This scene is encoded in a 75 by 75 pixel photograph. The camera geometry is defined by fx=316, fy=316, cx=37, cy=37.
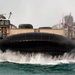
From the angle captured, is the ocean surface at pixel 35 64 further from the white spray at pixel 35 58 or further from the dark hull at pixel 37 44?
Answer: the dark hull at pixel 37 44

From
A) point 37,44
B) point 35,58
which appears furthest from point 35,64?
point 37,44

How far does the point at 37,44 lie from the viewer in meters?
20.7

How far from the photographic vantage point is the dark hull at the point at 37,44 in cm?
2058

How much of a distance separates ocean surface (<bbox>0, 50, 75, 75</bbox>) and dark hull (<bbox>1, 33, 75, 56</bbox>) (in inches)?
15.2

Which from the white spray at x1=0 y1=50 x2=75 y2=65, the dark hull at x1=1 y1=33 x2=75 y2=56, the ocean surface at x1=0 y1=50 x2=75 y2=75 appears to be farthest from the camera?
the white spray at x1=0 y1=50 x2=75 y2=65

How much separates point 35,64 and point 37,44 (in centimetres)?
141

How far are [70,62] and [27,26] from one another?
234 inches

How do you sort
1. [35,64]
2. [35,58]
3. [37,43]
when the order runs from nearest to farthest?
[35,64] → [37,43] → [35,58]

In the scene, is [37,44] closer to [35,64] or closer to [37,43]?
[37,43]

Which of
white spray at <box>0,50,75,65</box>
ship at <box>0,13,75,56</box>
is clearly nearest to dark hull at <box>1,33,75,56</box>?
ship at <box>0,13,75,56</box>

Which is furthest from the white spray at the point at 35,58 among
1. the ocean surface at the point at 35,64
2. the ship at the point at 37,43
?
the ship at the point at 37,43

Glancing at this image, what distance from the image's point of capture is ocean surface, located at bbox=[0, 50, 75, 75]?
55.3 ft

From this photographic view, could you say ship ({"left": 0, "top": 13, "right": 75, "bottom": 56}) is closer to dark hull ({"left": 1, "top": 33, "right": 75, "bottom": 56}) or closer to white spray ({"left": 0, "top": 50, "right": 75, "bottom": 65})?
dark hull ({"left": 1, "top": 33, "right": 75, "bottom": 56})

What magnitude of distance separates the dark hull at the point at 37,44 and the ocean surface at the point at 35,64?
0.39 meters
